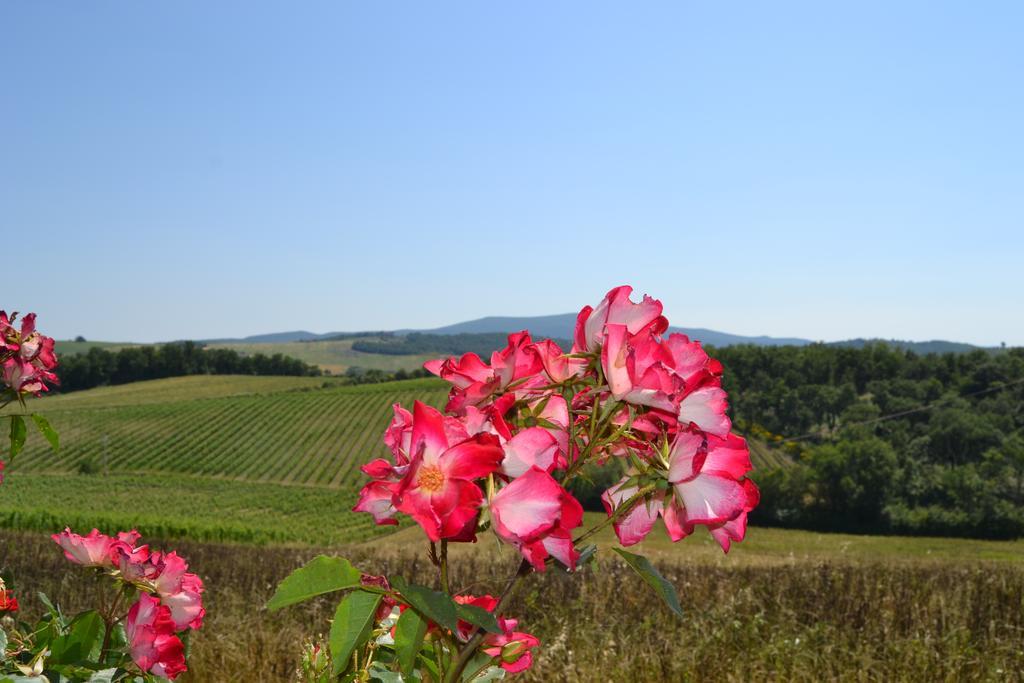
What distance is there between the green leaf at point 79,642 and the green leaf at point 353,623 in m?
0.99

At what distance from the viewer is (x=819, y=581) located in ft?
20.5

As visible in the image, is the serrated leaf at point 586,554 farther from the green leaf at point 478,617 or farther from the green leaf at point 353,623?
the green leaf at point 353,623

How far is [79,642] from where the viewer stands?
62.5 inches

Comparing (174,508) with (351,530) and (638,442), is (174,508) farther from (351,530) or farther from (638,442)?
(638,442)

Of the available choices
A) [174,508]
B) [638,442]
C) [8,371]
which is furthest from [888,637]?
[174,508]

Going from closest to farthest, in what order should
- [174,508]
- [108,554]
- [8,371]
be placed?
[108,554]
[8,371]
[174,508]

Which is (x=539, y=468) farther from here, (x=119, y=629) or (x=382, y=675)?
(x=119, y=629)

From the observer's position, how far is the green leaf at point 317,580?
0.89 metres

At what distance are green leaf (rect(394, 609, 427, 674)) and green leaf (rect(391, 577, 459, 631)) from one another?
8 cm

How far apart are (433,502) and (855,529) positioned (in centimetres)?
6069

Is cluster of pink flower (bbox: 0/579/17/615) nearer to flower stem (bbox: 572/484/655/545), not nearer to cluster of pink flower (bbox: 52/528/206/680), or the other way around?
cluster of pink flower (bbox: 52/528/206/680)

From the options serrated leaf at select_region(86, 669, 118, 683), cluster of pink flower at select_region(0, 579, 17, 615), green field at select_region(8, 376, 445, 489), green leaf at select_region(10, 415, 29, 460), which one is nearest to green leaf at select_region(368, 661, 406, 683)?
serrated leaf at select_region(86, 669, 118, 683)

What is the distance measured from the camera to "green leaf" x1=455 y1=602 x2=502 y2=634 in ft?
2.91

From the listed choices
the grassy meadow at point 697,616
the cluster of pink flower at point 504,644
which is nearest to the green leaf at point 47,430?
the grassy meadow at point 697,616
